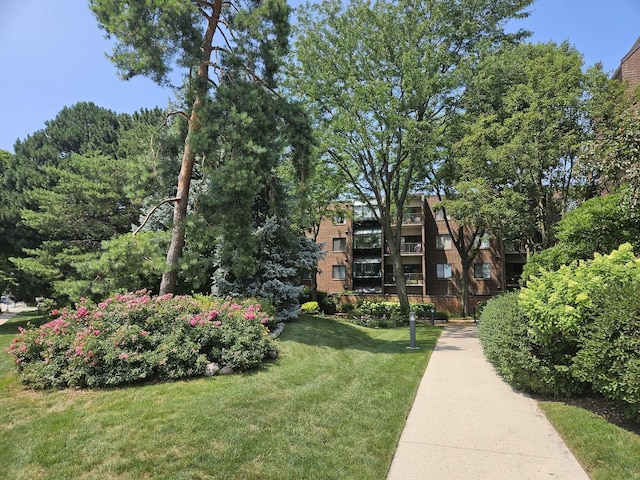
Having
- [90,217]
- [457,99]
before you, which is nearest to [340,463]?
[90,217]

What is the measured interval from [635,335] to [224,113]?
879 cm

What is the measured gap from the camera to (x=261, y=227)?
1198cm

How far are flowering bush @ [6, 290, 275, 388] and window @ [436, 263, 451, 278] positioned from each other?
26737 mm

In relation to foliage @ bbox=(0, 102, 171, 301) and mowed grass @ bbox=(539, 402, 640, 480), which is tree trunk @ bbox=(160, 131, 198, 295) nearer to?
foliage @ bbox=(0, 102, 171, 301)

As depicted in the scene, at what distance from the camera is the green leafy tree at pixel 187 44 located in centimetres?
891

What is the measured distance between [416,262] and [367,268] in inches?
Answer: 169

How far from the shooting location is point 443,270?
105 ft

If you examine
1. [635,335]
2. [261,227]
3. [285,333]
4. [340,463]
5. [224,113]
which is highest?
[224,113]

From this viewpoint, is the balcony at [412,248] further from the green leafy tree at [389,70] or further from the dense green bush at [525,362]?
the dense green bush at [525,362]

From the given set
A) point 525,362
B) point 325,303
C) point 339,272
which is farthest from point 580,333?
point 339,272

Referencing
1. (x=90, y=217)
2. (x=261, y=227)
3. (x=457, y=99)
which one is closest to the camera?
(x=261, y=227)

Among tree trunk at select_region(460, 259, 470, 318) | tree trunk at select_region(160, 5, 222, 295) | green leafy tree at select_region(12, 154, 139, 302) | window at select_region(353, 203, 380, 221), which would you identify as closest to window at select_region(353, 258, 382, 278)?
window at select_region(353, 203, 380, 221)

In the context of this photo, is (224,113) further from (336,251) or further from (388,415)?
(336,251)

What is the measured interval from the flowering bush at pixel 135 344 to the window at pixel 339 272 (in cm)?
2680
